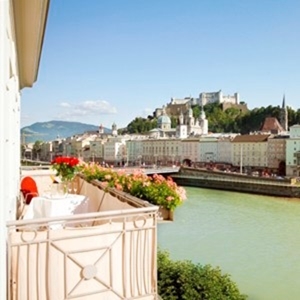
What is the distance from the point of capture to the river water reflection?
29.1 feet

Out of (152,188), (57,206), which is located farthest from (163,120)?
(152,188)

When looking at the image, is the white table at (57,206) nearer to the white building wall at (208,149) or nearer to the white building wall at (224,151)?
the white building wall at (224,151)

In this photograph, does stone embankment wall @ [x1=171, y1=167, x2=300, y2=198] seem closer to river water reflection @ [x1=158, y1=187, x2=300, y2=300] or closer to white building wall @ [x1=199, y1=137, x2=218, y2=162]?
river water reflection @ [x1=158, y1=187, x2=300, y2=300]

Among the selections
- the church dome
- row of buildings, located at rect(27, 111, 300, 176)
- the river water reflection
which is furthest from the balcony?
the church dome

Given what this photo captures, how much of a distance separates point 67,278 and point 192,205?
22.3 metres

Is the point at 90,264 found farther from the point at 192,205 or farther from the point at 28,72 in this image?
the point at 192,205

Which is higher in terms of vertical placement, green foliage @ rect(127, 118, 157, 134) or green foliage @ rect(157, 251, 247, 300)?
green foliage @ rect(127, 118, 157, 134)

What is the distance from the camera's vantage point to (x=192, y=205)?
23516 mm

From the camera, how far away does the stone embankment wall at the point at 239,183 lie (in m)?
28.5

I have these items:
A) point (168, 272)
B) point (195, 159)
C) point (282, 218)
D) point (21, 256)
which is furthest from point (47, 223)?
point (195, 159)

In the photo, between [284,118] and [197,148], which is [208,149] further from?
[284,118]

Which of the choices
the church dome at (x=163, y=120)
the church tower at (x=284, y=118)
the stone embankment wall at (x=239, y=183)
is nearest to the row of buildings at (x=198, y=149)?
the church dome at (x=163, y=120)

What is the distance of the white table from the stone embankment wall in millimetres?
26555

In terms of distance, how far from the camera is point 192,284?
4.70m
